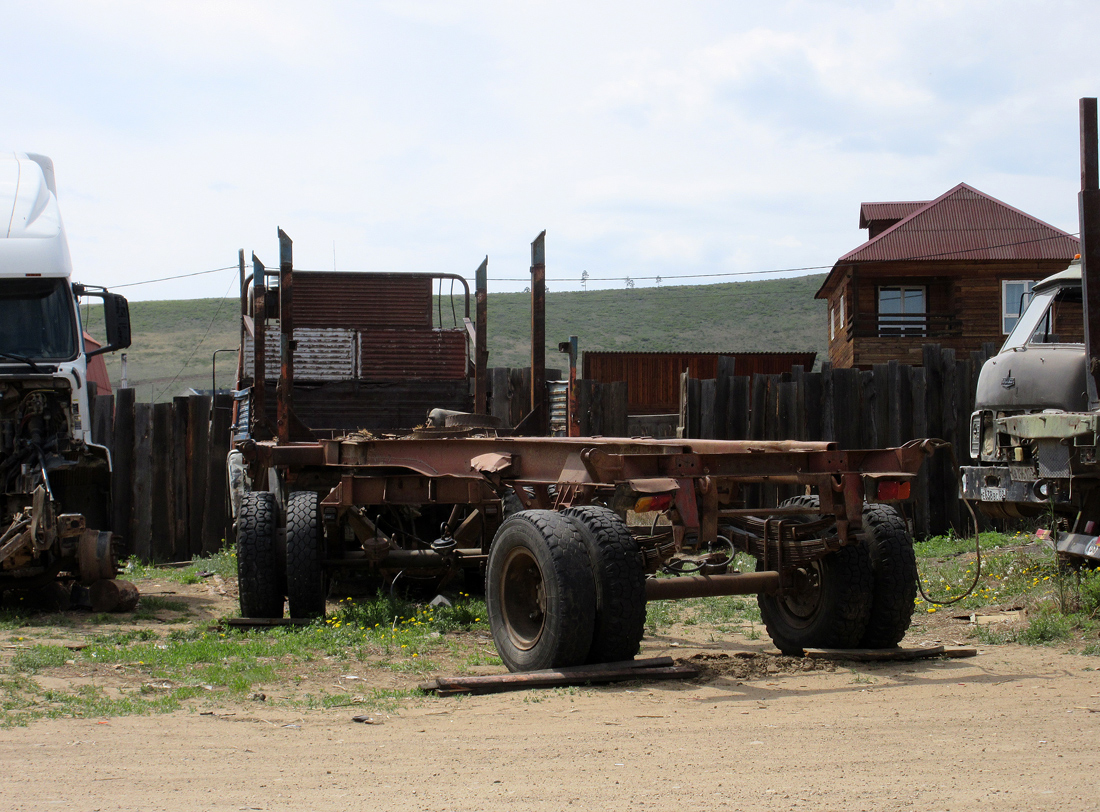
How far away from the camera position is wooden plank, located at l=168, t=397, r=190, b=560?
11.3 m

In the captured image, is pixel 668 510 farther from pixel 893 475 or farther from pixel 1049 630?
pixel 1049 630

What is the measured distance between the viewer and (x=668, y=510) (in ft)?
16.5

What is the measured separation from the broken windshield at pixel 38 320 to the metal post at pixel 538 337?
146 inches

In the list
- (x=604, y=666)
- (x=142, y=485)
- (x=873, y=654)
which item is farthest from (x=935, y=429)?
(x=142, y=485)

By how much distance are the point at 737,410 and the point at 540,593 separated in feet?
22.1

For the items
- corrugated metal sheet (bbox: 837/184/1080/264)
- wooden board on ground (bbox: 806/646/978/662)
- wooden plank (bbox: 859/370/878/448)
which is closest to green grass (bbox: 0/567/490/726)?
wooden board on ground (bbox: 806/646/978/662)

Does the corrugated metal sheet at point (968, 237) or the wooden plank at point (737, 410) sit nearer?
the wooden plank at point (737, 410)

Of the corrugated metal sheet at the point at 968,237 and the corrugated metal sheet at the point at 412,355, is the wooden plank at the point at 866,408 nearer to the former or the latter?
the corrugated metal sheet at the point at 412,355

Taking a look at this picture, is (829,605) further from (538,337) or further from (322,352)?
(322,352)

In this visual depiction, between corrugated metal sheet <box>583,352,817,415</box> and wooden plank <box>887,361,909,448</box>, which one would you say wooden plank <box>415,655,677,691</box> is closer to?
wooden plank <box>887,361,909,448</box>

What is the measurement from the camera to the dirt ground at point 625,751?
3.23 metres

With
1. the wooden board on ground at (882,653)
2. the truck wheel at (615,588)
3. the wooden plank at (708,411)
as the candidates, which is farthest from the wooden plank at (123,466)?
the wooden board on ground at (882,653)

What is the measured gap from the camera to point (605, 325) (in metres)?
80.9

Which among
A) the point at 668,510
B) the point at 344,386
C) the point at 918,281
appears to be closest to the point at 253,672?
the point at 668,510
